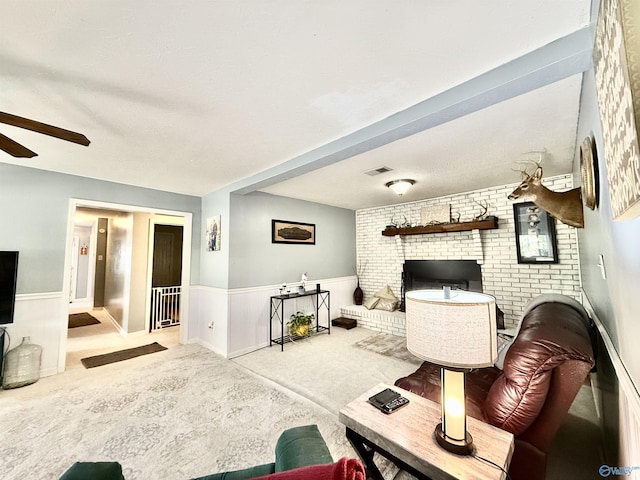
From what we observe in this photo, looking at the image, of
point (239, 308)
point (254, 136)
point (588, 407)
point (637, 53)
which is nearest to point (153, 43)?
point (254, 136)

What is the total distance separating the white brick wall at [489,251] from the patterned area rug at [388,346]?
1.03 metres

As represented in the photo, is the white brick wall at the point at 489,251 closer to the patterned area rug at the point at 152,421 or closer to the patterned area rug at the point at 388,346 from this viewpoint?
the patterned area rug at the point at 388,346

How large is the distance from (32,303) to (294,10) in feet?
13.1

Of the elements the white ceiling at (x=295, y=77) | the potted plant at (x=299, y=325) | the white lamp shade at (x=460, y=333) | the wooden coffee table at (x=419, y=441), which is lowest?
the potted plant at (x=299, y=325)

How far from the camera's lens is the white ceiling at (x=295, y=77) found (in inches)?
46.4

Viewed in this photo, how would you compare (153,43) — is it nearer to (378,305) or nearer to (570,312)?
(570,312)

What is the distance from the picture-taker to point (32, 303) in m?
3.01

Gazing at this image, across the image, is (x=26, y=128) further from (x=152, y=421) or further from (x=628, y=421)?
(x=628, y=421)

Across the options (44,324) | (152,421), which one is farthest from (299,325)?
(44,324)

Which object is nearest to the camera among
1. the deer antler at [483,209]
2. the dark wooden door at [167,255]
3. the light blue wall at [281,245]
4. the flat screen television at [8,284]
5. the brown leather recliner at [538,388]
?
the brown leather recliner at [538,388]

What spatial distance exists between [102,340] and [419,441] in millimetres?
5143

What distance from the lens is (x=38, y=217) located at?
3.07 meters

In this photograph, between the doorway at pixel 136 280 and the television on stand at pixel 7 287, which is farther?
the doorway at pixel 136 280

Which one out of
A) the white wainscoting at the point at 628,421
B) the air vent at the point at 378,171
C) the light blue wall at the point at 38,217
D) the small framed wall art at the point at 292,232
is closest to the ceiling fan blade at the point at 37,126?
the light blue wall at the point at 38,217
